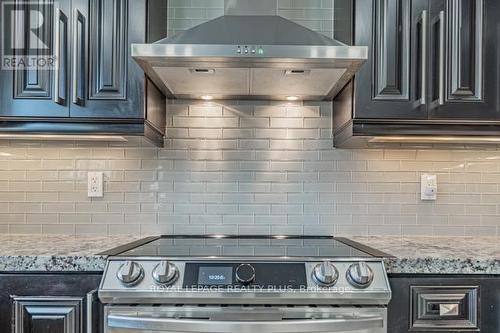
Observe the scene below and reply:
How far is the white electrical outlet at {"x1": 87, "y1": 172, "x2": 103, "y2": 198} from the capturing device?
6.26 ft

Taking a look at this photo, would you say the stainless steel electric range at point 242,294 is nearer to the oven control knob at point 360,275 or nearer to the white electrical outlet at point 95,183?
the oven control knob at point 360,275

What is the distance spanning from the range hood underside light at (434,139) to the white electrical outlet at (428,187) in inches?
6.8

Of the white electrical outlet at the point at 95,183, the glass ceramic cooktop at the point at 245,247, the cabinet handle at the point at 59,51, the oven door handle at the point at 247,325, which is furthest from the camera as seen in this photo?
the white electrical outlet at the point at 95,183

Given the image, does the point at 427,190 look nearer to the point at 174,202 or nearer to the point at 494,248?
the point at 494,248

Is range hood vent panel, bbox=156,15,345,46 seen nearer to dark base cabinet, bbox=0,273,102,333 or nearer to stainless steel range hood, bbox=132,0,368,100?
stainless steel range hood, bbox=132,0,368,100

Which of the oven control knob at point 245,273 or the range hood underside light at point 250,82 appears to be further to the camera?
the range hood underside light at point 250,82

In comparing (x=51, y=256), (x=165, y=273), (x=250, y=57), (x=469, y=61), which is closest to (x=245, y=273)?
(x=165, y=273)

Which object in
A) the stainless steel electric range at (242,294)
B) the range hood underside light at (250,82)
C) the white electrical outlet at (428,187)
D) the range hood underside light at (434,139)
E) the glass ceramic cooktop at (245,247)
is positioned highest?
the range hood underside light at (250,82)

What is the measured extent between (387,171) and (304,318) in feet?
3.17

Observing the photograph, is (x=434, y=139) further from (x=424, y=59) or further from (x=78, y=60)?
(x=78, y=60)

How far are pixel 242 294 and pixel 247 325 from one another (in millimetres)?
89

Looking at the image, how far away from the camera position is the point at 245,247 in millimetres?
1544

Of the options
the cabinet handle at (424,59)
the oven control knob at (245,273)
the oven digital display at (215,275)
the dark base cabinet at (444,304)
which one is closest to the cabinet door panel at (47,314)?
the oven digital display at (215,275)

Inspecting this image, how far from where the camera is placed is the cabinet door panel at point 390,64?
156 cm
